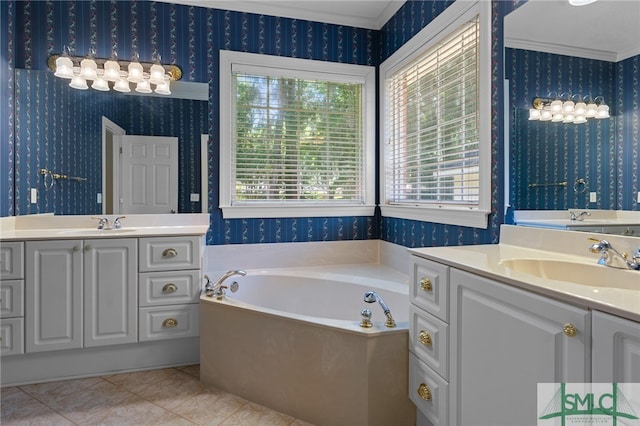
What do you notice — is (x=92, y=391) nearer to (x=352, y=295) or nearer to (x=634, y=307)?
(x=352, y=295)

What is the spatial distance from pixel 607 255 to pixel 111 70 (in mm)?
3052

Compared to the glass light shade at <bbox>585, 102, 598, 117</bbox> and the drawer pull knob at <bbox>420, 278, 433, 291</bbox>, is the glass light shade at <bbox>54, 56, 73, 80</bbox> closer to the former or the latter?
the drawer pull knob at <bbox>420, 278, 433, 291</bbox>

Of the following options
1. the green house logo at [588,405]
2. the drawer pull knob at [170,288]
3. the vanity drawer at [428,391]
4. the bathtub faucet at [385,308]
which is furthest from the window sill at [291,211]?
the green house logo at [588,405]

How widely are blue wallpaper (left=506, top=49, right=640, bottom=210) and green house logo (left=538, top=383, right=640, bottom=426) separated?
2.68 feet

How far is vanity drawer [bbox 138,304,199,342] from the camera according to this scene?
222 cm

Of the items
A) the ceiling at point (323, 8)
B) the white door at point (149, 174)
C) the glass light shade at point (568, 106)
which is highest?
the ceiling at point (323, 8)

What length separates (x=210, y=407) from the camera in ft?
6.18

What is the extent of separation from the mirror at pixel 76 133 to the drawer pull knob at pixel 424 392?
6.61 ft

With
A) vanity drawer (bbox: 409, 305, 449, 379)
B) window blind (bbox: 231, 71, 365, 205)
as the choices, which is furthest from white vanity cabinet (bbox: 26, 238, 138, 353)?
vanity drawer (bbox: 409, 305, 449, 379)

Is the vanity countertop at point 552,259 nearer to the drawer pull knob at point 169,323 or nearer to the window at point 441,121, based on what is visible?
the window at point 441,121

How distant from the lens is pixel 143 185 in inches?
105

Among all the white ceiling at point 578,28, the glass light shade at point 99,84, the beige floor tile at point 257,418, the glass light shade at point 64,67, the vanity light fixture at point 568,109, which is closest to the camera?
the white ceiling at point 578,28

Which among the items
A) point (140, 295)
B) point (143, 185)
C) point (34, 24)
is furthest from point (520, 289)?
point (34, 24)

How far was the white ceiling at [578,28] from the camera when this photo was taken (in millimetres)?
1323
